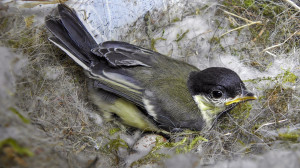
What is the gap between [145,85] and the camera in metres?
2.24

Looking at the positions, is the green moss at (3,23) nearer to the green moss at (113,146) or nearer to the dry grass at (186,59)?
the dry grass at (186,59)

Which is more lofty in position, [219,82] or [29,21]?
[29,21]

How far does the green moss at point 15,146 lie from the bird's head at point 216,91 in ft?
4.43

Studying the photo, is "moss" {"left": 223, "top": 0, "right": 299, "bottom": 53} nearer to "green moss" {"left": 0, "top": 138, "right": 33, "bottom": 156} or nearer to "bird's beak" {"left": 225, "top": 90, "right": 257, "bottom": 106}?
"bird's beak" {"left": 225, "top": 90, "right": 257, "bottom": 106}

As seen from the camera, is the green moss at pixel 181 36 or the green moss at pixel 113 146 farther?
the green moss at pixel 181 36

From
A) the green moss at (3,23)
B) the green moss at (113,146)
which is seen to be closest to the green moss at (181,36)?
the green moss at (113,146)

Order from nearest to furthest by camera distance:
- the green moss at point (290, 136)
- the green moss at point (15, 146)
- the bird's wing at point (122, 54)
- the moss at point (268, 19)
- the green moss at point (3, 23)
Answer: the green moss at point (15, 146)
the green moss at point (290, 136)
the green moss at point (3, 23)
the bird's wing at point (122, 54)
the moss at point (268, 19)

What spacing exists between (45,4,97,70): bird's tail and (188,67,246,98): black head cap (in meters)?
0.82

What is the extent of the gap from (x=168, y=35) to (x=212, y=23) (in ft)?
1.50

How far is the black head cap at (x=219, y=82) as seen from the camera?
2.16m

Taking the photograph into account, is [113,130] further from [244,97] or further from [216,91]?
[244,97]

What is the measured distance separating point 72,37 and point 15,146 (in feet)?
4.10

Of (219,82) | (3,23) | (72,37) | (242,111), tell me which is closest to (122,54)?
(72,37)

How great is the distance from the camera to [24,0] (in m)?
2.31
